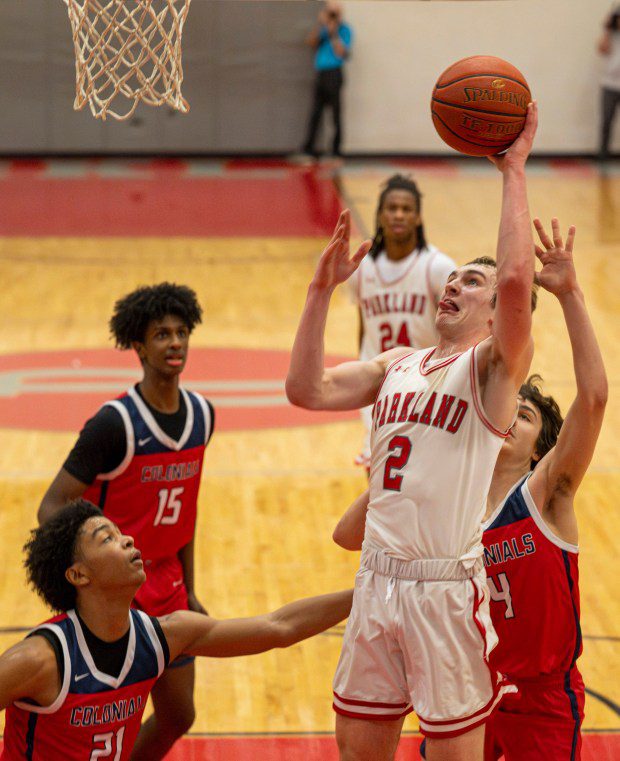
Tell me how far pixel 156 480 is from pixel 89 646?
115cm

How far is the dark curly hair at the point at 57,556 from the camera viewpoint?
3502 millimetres

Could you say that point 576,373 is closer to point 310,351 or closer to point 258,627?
point 310,351

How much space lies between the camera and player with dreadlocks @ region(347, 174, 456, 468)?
6871mm

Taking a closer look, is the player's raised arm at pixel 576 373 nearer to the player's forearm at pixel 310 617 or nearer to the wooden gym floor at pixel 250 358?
the player's forearm at pixel 310 617

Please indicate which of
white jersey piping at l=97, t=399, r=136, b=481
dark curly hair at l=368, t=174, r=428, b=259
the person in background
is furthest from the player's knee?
the person in background

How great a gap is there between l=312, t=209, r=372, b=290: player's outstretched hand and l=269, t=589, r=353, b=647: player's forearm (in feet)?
3.17

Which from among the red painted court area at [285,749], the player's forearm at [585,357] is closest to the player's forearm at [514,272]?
the player's forearm at [585,357]

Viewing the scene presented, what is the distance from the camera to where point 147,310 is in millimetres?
4793

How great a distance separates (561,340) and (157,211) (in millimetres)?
6896

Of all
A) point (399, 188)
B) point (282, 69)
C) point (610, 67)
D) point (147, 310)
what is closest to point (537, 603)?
point (147, 310)

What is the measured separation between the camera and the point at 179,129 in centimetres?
1888

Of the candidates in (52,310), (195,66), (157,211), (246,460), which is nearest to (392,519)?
(246,460)

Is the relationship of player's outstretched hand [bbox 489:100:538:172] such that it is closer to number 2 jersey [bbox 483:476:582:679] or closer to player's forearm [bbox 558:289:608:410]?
player's forearm [bbox 558:289:608:410]

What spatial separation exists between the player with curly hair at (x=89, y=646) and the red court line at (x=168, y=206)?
36.9ft
